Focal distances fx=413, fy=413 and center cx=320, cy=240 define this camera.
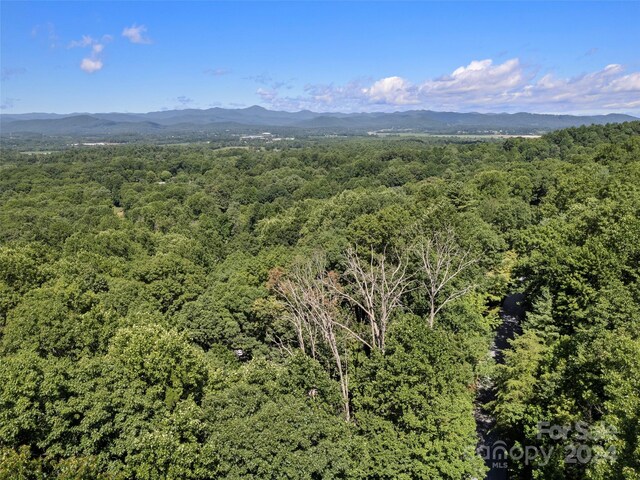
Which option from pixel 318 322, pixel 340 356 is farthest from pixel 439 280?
pixel 318 322

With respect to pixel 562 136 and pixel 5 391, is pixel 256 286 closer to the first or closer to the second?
pixel 5 391

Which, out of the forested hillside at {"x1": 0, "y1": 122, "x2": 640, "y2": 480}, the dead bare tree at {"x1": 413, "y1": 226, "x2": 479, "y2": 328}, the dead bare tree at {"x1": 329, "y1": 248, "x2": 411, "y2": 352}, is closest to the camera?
the forested hillside at {"x1": 0, "y1": 122, "x2": 640, "y2": 480}

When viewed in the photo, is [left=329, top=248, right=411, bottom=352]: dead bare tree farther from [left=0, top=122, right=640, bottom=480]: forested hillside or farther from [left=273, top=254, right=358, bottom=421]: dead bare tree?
[left=273, top=254, right=358, bottom=421]: dead bare tree

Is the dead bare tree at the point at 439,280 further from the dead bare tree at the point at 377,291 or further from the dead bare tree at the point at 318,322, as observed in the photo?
the dead bare tree at the point at 318,322

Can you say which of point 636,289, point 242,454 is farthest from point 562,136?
point 242,454

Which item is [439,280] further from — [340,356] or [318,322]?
[318,322]

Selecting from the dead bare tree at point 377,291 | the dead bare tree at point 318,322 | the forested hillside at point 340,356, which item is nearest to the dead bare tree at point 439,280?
the forested hillside at point 340,356

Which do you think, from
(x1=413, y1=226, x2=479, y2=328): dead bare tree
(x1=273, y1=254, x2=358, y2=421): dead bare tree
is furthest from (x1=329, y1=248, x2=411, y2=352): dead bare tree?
(x1=413, y1=226, x2=479, y2=328): dead bare tree
